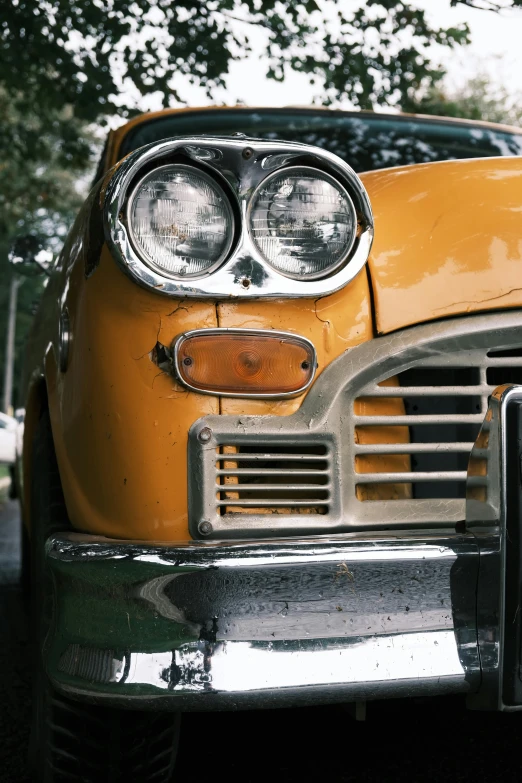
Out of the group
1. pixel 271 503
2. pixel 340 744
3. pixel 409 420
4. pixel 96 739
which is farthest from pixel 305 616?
pixel 340 744

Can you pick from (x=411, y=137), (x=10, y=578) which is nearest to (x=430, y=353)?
(x=411, y=137)

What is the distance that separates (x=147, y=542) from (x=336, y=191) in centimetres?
75

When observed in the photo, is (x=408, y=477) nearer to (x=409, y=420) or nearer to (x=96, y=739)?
(x=409, y=420)

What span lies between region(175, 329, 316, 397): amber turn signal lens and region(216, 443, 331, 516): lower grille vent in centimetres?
11

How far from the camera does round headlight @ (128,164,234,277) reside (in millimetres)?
1586

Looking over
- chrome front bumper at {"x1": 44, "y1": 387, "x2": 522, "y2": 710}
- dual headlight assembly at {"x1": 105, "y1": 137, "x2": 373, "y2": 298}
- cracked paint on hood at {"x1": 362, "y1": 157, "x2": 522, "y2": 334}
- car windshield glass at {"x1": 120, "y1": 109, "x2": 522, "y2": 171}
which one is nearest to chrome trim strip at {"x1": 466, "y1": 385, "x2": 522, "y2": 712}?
chrome front bumper at {"x1": 44, "y1": 387, "x2": 522, "y2": 710}

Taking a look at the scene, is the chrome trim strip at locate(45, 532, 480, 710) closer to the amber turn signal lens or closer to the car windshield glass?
the amber turn signal lens

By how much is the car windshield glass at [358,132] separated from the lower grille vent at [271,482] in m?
1.68

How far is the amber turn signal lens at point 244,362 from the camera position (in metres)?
1.56

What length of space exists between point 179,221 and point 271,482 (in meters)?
0.52

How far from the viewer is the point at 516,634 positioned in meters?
1.43

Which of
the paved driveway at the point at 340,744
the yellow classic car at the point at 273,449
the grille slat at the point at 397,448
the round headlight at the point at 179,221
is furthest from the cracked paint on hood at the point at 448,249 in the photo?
the paved driveway at the point at 340,744

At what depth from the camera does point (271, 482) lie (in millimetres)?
1613

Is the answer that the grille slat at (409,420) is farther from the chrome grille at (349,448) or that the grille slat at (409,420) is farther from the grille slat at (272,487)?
the grille slat at (272,487)
